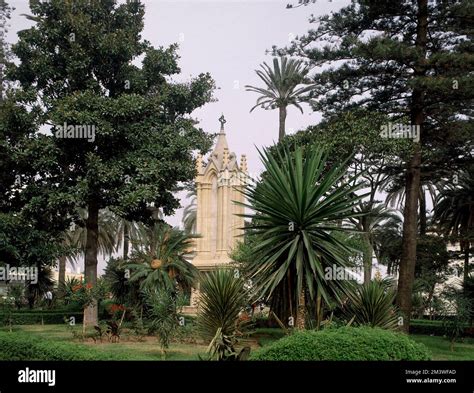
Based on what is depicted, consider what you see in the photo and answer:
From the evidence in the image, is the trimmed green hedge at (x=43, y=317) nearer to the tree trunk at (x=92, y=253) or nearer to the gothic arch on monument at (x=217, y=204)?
the tree trunk at (x=92, y=253)

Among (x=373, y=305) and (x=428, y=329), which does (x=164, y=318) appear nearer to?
(x=373, y=305)

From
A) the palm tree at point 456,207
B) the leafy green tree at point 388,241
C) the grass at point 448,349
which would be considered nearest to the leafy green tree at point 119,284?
the grass at point 448,349

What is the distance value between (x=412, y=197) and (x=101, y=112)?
468 inches

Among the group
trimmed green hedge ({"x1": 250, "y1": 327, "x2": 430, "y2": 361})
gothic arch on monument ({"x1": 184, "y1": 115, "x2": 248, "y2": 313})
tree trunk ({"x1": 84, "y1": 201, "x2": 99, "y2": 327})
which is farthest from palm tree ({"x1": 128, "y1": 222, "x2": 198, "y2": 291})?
trimmed green hedge ({"x1": 250, "y1": 327, "x2": 430, "y2": 361})

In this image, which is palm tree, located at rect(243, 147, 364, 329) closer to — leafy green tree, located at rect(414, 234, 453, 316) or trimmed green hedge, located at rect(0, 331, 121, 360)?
trimmed green hedge, located at rect(0, 331, 121, 360)

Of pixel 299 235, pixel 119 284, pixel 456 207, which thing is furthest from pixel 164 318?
pixel 456 207

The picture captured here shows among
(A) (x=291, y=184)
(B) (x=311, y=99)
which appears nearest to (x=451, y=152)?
(B) (x=311, y=99)

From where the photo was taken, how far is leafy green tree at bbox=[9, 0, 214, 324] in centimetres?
2514

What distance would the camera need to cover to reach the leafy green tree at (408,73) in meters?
21.7

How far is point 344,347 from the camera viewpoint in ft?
38.2

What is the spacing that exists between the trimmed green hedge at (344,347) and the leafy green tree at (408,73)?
10272mm

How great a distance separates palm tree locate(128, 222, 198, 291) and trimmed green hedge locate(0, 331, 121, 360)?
11282 mm

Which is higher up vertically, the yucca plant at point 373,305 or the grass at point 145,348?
the yucca plant at point 373,305

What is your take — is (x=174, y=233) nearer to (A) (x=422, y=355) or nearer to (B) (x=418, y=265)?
(B) (x=418, y=265)
